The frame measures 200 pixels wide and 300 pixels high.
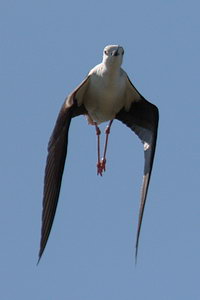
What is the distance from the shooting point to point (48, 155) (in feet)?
103

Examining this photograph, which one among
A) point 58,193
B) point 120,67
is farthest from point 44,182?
point 120,67

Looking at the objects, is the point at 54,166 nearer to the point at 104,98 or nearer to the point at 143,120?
the point at 104,98

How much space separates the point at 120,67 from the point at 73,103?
1058 mm

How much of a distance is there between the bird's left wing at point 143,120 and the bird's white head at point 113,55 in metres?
0.78

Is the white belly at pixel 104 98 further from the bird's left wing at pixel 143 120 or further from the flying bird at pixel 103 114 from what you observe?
the bird's left wing at pixel 143 120

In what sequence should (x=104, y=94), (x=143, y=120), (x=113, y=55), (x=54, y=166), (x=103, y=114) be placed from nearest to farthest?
(x=54, y=166), (x=113, y=55), (x=104, y=94), (x=103, y=114), (x=143, y=120)

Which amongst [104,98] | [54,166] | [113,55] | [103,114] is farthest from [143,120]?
[54,166]

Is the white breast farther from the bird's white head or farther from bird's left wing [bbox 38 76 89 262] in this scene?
bird's left wing [bbox 38 76 89 262]

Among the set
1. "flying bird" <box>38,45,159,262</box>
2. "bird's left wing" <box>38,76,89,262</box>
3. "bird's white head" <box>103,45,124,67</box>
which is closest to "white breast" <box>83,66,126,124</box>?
"flying bird" <box>38,45,159,262</box>

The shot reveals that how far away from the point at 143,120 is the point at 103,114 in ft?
2.89

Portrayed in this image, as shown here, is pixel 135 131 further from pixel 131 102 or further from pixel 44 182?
pixel 44 182

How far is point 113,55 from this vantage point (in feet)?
103

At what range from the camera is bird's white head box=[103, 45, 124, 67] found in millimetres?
31406

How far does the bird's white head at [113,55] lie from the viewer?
103 feet
